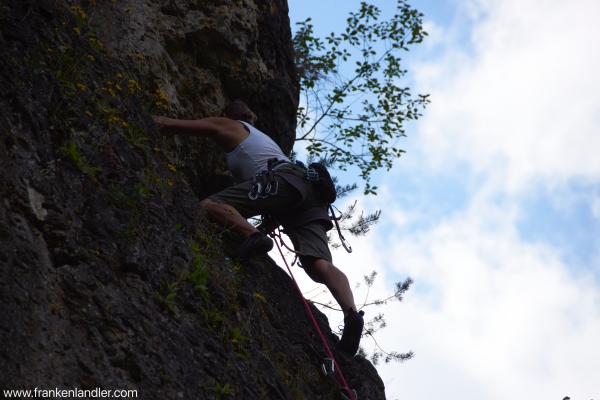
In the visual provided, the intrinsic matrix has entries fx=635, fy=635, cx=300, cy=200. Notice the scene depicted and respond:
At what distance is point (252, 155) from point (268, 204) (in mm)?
530

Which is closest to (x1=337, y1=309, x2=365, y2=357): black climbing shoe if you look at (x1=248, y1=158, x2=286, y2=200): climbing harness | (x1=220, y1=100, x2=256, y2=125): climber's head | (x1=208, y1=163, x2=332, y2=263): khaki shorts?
(x1=208, y1=163, x2=332, y2=263): khaki shorts

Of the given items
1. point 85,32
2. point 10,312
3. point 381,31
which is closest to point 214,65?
point 85,32

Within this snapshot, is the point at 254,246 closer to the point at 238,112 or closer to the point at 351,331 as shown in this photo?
the point at 351,331

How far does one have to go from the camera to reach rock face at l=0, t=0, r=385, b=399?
9.87 ft

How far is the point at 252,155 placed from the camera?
567 cm

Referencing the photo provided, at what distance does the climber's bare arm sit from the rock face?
14 cm

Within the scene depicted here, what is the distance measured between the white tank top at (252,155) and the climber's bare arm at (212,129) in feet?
0.23

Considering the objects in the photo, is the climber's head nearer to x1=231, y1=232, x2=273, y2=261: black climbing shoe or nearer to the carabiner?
the carabiner

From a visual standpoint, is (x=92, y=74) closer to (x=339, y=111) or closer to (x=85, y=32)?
(x=85, y=32)

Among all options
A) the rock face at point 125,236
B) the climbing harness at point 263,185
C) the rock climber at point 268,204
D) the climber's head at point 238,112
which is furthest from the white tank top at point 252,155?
the rock face at point 125,236

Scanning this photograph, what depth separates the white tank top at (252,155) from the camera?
18.6 ft

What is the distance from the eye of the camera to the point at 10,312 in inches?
109

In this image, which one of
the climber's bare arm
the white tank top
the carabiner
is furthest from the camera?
the white tank top

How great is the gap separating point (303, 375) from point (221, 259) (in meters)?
1.10
